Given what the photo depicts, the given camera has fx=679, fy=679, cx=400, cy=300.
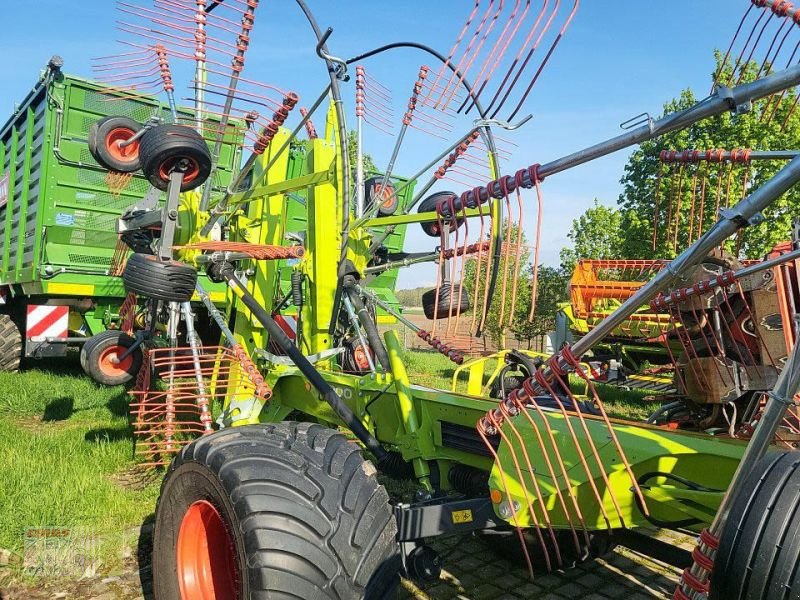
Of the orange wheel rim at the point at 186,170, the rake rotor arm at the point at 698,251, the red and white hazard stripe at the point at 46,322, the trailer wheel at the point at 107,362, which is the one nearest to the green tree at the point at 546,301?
the red and white hazard stripe at the point at 46,322

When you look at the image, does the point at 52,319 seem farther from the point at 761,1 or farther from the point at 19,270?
the point at 761,1

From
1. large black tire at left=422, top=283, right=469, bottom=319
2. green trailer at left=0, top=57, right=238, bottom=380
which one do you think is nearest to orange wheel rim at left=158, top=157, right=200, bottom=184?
large black tire at left=422, top=283, right=469, bottom=319

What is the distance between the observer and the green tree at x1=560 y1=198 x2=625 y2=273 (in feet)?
55.0

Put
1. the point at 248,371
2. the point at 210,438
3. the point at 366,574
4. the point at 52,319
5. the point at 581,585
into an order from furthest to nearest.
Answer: the point at 52,319 → the point at 248,371 → the point at 581,585 → the point at 210,438 → the point at 366,574

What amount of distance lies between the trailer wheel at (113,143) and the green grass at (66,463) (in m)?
1.96

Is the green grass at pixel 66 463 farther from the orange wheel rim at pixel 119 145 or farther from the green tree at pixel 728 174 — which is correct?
the green tree at pixel 728 174

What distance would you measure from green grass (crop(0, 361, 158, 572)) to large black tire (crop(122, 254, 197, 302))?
4.26 feet

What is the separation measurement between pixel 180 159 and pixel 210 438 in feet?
5.27

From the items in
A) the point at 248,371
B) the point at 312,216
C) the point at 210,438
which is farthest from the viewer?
Answer: the point at 312,216

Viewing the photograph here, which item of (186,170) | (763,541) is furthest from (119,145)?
(763,541)

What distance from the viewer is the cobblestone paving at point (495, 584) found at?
296 centimetres

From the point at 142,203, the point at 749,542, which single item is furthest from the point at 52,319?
the point at 749,542

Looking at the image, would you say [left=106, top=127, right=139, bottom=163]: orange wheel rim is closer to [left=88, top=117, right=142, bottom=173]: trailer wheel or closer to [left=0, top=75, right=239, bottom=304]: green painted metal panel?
[left=88, top=117, right=142, bottom=173]: trailer wheel

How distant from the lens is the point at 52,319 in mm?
7617
